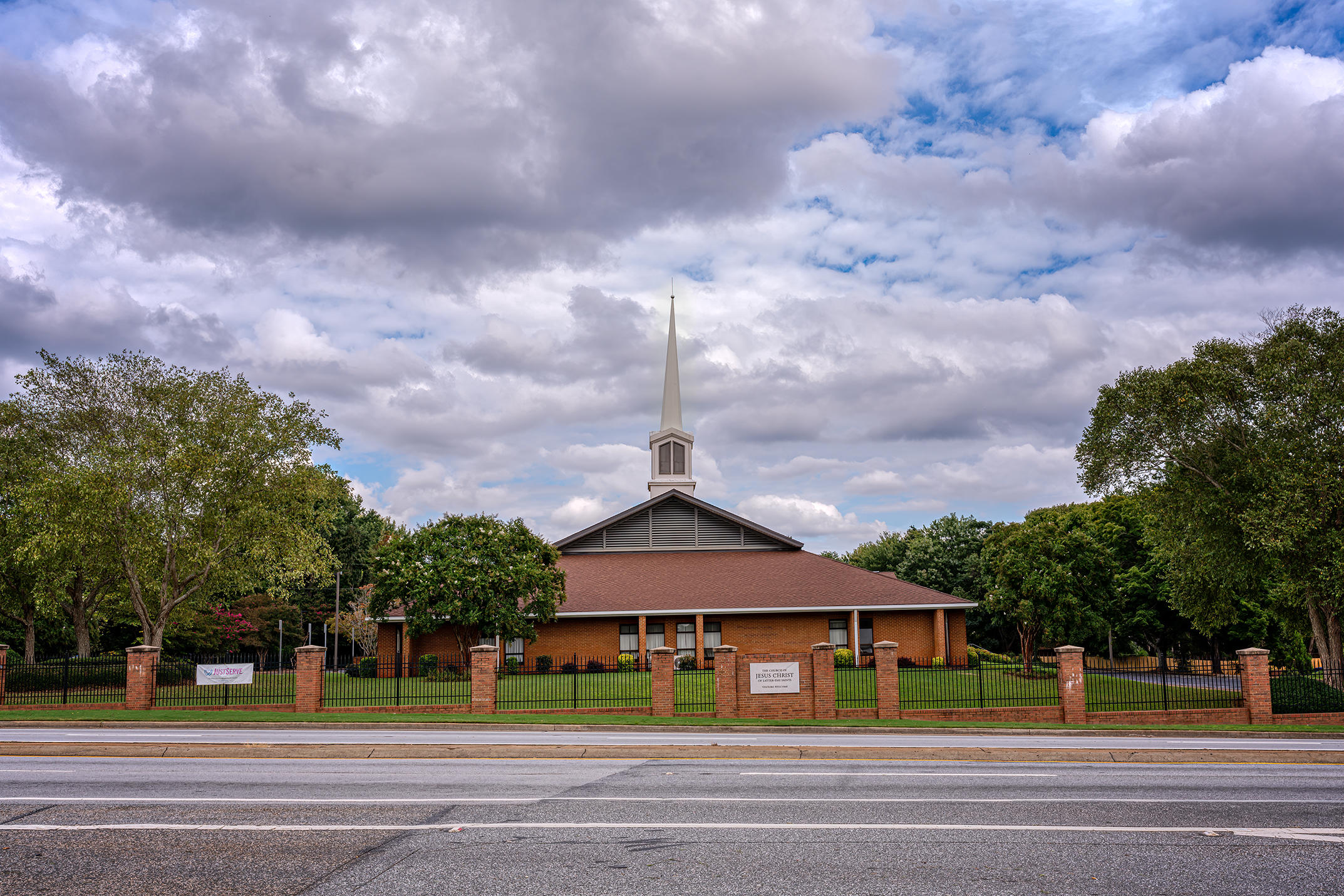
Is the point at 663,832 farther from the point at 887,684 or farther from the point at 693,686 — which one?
the point at 693,686

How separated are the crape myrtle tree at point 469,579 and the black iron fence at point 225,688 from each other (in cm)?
521

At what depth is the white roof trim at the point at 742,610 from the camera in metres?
38.4

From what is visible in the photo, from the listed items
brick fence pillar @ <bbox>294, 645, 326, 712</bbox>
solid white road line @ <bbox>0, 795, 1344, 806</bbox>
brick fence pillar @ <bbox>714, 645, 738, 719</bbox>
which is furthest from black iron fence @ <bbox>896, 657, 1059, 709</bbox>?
brick fence pillar @ <bbox>294, 645, 326, 712</bbox>

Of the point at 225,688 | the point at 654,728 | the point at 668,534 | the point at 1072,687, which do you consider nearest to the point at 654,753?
the point at 654,728

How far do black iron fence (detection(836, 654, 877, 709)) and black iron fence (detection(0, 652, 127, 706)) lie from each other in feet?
71.1

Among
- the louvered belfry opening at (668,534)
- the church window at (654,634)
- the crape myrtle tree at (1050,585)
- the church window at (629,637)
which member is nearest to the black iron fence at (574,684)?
the church window at (629,637)

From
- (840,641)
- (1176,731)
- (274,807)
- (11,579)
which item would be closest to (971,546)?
(840,641)

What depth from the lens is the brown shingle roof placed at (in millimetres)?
39094

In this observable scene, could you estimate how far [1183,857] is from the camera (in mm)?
8297

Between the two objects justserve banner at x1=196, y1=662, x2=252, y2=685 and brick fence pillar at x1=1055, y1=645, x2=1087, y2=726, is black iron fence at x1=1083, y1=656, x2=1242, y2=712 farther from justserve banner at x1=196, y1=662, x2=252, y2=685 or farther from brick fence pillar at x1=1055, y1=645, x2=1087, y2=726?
justserve banner at x1=196, y1=662, x2=252, y2=685

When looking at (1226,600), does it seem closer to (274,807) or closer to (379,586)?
(379,586)

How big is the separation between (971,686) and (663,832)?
23498 millimetres

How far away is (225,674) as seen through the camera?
2612 centimetres

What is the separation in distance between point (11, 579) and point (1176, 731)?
42170 millimetres
